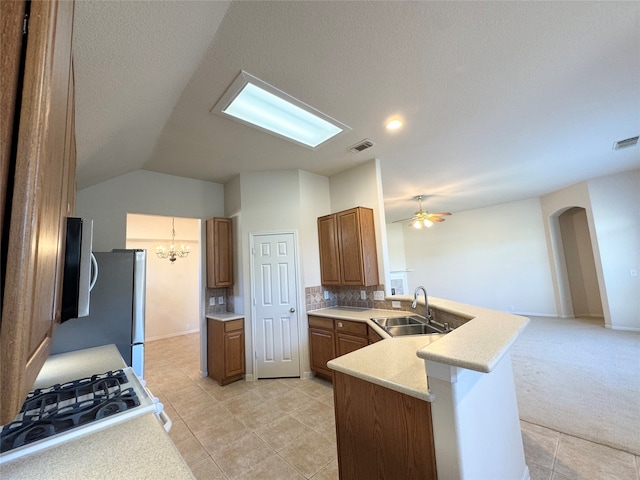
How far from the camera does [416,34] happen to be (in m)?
1.69

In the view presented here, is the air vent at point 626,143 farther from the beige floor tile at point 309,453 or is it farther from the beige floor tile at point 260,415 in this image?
the beige floor tile at point 260,415

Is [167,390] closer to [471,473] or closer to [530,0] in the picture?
[471,473]

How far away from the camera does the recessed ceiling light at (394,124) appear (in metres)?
2.70

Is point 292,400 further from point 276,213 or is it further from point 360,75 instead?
point 360,75

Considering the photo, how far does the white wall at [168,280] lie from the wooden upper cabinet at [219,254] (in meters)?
2.25

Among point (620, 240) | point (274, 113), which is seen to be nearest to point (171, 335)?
point (274, 113)

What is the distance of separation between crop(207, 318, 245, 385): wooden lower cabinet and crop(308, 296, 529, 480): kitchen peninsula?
2.34 meters

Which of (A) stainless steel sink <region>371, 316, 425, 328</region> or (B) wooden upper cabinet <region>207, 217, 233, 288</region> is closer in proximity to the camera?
(A) stainless steel sink <region>371, 316, 425, 328</region>

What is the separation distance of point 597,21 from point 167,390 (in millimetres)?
5277

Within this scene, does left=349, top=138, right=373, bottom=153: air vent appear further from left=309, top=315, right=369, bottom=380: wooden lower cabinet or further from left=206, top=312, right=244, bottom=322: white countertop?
left=206, top=312, right=244, bottom=322: white countertop

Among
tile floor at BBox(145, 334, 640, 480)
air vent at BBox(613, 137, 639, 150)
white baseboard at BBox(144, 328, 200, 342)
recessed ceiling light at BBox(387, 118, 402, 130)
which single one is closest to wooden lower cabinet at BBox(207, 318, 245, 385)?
tile floor at BBox(145, 334, 640, 480)

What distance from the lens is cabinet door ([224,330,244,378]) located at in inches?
135

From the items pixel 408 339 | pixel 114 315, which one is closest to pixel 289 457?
pixel 408 339

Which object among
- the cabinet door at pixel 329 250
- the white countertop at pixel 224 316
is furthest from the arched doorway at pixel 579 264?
the white countertop at pixel 224 316
